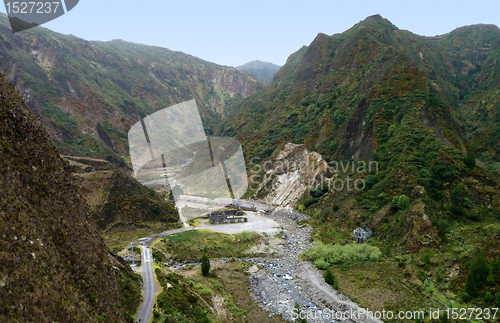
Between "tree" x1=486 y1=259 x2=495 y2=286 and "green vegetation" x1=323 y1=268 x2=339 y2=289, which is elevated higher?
"tree" x1=486 y1=259 x2=495 y2=286

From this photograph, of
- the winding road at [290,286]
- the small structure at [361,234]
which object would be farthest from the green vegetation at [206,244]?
the small structure at [361,234]

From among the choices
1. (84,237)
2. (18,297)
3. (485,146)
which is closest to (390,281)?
(84,237)

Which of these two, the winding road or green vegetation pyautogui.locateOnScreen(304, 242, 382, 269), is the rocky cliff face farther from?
green vegetation pyautogui.locateOnScreen(304, 242, 382, 269)

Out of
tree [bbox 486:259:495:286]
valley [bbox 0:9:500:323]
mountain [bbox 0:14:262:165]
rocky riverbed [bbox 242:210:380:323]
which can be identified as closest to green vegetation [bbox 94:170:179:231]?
valley [bbox 0:9:500:323]

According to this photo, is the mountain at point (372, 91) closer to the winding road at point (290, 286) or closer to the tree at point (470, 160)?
the tree at point (470, 160)

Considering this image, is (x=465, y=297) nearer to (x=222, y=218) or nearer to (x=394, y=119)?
(x=222, y=218)

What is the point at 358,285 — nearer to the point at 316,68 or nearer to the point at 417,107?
the point at 417,107
